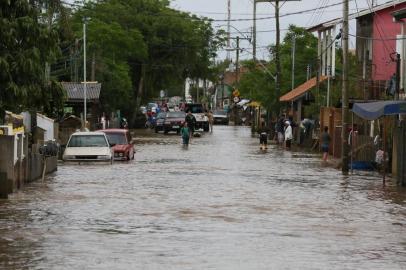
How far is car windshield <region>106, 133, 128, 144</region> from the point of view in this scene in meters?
37.6

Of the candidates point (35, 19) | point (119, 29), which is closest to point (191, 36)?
point (119, 29)

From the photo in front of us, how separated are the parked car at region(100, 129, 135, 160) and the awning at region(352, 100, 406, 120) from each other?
10892 mm

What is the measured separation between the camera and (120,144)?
3725 centimetres

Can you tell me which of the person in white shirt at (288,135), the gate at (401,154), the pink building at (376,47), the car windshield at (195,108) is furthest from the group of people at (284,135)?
the car windshield at (195,108)

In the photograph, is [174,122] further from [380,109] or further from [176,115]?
[380,109]

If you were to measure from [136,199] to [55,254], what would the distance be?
8457 mm

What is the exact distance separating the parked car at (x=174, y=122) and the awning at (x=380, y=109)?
1508 inches

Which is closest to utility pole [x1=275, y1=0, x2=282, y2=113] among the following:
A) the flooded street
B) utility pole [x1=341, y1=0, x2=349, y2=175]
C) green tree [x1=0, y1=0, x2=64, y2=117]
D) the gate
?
utility pole [x1=341, y1=0, x2=349, y2=175]

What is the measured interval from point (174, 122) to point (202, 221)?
163 ft

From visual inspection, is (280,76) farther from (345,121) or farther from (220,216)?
(220,216)

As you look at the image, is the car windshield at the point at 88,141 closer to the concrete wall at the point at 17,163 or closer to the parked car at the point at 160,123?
the concrete wall at the point at 17,163

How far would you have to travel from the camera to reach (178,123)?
66.8 m

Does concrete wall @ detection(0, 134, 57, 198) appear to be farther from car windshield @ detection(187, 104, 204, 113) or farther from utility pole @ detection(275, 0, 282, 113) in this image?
car windshield @ detection(187, 104, 204, 113)

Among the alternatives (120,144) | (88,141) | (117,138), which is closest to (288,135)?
(117,138)
